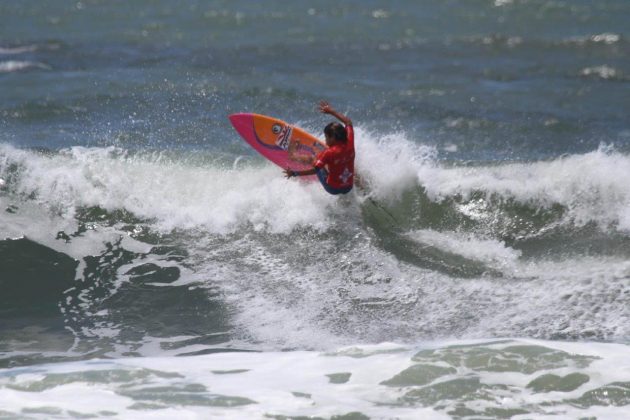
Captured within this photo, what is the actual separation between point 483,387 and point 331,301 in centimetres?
234

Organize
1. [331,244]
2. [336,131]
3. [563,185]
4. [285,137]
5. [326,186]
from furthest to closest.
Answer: [285,137] < [563,185] < [326,186] < [331,244] < [336,131]

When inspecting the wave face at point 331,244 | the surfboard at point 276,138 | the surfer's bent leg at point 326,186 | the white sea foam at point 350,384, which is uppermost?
the surfboard at point 276,138

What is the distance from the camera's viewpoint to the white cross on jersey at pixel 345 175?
34.0 feet

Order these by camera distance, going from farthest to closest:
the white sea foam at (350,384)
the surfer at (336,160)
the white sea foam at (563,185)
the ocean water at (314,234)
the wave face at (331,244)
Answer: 1. the white sea foam at (563,185)
2. the surfer at (336,160)
3. the wave face at (331,244)
4. the ocean water at (314,234)
5. the white sea foam at (350,384)

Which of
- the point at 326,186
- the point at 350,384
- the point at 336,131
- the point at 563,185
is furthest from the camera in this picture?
the point at 563,185

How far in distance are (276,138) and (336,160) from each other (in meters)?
1.62

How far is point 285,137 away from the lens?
1154 cm

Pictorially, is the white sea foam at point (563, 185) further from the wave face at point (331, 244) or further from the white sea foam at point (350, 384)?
the white sea foam at point (350, 384)

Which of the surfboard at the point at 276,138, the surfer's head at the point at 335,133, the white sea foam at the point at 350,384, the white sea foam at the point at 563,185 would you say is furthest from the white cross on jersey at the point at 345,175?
the white sea foam at the point at 350,384

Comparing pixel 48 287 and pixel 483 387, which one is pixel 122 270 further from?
pixel 483 387

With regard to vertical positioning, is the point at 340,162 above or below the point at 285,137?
below

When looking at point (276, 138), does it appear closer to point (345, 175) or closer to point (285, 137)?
point (285, 137)

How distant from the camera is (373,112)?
1548 centimetres

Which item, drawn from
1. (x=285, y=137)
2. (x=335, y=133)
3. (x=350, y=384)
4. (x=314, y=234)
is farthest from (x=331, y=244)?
(x=350, y=384)
